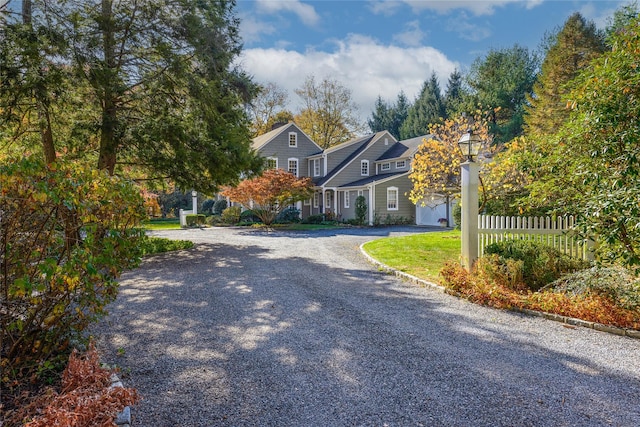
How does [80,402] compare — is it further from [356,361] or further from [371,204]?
[371,204]

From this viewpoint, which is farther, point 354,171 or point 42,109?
point 354,171

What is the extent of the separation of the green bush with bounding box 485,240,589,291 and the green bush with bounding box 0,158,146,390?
6.08 metres

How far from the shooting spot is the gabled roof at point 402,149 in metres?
26.4

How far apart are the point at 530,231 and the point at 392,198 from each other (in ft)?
58.9

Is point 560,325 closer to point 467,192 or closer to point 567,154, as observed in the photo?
point 567,154

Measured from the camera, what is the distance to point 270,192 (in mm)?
21594

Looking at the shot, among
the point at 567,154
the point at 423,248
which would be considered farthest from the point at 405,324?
the point at 423,248

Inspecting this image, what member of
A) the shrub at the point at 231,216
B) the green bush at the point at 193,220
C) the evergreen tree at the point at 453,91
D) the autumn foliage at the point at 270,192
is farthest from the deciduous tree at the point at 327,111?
the autumn foliage at the point at 270,192

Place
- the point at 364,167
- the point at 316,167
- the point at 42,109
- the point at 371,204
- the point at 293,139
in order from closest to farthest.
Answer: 1. the point at 42,109
2. the point at 371,204
3. the point at 364,167
4. the point at 293,139
5. the point at 316,167

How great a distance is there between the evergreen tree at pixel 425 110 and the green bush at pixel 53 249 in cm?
4021

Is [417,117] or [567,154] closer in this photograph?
[567,154]

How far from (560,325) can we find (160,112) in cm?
1132

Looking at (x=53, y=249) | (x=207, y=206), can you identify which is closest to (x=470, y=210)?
(x=53, y=249)

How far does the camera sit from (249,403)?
3.22 metres
